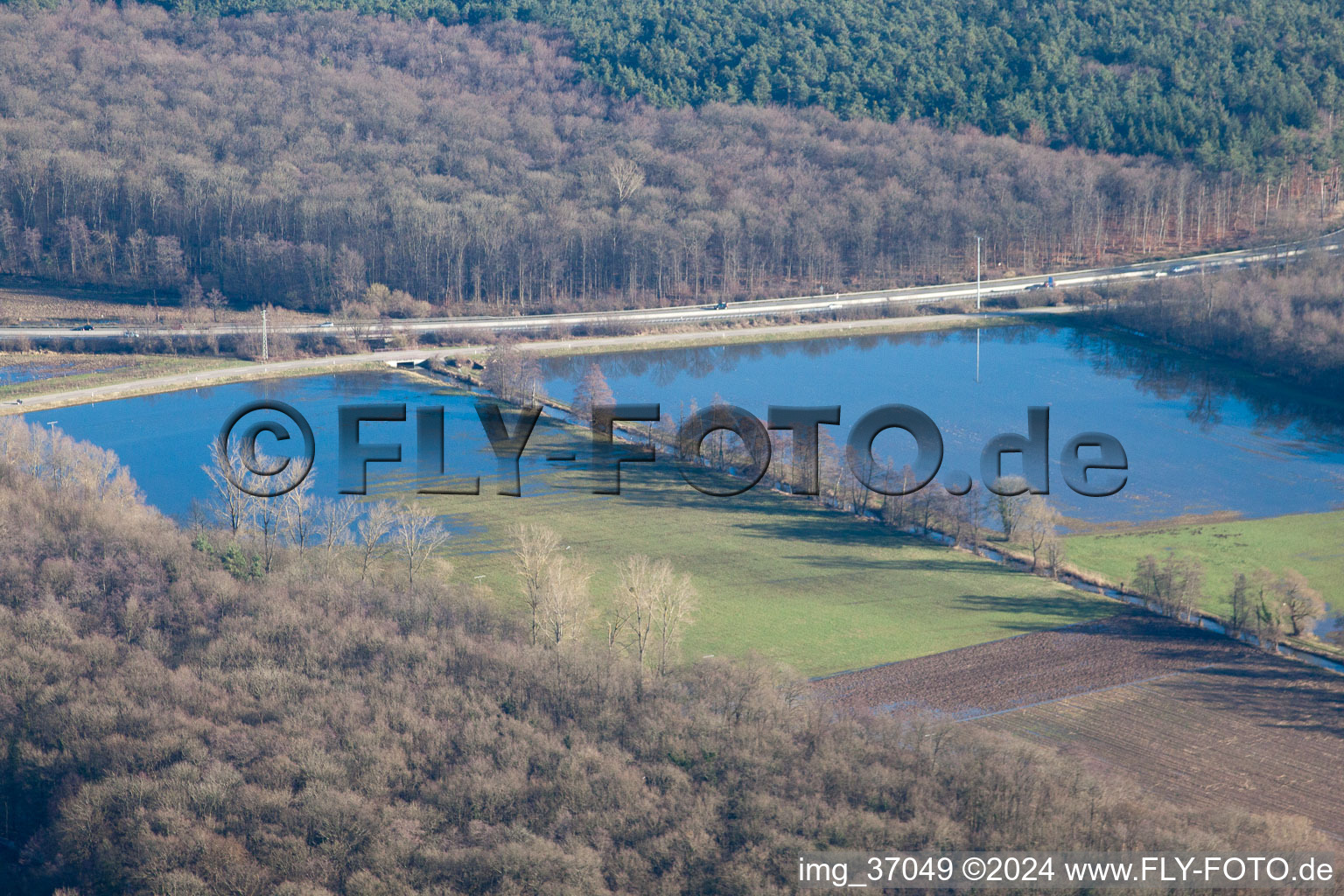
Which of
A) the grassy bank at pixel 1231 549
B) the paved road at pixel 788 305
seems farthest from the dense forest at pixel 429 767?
the paved road at pixel 788 305

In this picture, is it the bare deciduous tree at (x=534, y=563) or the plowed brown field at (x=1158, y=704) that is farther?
the bare deciduous tree at (x=534, y=563)

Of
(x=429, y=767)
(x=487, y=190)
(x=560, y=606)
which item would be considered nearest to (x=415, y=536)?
(x=560, y=606)

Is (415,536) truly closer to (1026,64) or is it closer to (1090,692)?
(1090,692)

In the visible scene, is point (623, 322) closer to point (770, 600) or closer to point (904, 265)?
point (904, 265)

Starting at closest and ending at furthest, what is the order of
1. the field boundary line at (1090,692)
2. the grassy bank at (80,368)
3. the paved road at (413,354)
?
1. the field boundary line at (1090,692)
2. the paved road at (413,354)
3. the grassy bank at (80,368)

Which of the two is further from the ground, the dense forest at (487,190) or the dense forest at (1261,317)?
the dense forest at (487,190)

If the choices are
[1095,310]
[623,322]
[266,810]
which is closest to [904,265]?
[1095,310]

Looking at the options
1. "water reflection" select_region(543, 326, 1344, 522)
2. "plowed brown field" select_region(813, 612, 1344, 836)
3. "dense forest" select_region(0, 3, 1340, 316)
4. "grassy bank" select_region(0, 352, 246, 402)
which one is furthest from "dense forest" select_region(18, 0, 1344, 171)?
"plowed brown field" select_region(813, 612, 1344, 836)

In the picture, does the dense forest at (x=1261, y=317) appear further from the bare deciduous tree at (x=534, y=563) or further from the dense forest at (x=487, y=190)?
the bare deciduous tree at (x=534, y=563)
